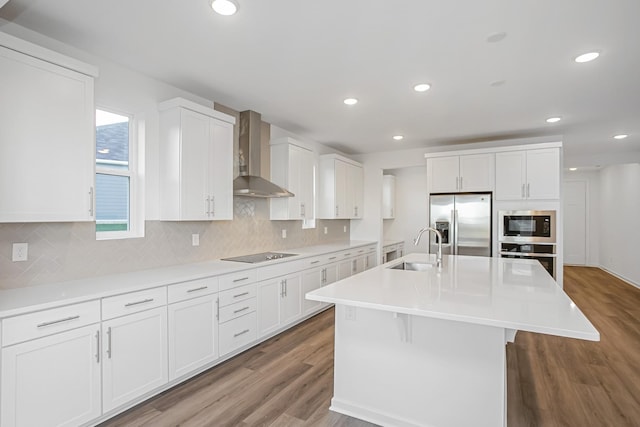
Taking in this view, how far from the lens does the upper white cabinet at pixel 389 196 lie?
7277 mm

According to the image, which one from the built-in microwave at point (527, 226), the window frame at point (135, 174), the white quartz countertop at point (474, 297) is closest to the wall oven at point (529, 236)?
the built-in microwave at point (527, 226)

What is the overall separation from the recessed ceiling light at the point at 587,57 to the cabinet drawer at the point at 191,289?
3384 millimetres

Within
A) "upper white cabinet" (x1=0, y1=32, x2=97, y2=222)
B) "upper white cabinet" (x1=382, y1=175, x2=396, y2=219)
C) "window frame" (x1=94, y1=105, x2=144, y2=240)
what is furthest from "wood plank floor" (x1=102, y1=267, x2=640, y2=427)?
"upper white cabinet" (x1=382, y1=175, x2=396, y2=219)

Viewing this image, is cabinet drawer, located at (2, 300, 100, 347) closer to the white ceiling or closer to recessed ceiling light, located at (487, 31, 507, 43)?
the white ceiling

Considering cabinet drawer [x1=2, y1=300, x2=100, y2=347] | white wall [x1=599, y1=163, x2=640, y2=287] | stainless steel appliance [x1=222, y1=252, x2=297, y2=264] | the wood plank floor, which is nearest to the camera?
cabinet drawer [x1=2, y1=300, x2=100, y2=347]

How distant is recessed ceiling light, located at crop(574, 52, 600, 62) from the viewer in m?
2.46

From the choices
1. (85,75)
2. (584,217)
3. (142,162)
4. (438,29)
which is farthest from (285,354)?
(584,217)

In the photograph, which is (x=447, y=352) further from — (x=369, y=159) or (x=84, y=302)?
(x=369, y=159)

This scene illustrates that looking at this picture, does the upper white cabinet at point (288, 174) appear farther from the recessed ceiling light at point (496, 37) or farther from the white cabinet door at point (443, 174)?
the recessed ceiling light at point (496, 37)

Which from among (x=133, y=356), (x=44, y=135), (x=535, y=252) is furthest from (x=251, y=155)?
(x=535, y=252)

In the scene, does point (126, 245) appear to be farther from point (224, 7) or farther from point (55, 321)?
point (224, 7)

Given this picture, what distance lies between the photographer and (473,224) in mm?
4871

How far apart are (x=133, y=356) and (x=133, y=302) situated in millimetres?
374

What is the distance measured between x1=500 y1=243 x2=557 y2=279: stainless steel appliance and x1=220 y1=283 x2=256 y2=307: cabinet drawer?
3554mm
